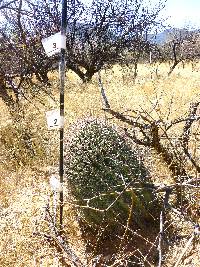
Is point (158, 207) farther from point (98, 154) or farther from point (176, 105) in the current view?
point (176, 105)

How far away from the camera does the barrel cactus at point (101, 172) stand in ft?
12.6

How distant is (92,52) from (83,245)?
10074 mm

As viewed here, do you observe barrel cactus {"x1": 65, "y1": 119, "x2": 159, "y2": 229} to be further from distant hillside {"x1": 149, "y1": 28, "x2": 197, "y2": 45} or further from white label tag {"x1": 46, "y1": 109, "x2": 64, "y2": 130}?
distant hillside {"x1": 149, "y1": 28, "x2": 197, "y2": 45}

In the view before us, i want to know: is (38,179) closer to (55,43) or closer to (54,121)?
(54,121)

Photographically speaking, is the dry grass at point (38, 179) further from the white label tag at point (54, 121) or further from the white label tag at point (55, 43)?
the white label tag at point (55, 43)

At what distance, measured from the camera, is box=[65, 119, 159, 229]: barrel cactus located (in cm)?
385

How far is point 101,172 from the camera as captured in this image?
3877mm

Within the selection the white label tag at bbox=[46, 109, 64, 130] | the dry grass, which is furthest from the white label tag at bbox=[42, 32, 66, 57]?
the dry grass

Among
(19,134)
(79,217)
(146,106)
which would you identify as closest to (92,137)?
(79,217)

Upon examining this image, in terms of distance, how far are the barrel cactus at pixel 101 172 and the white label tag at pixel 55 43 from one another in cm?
102

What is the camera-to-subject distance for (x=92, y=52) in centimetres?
1343

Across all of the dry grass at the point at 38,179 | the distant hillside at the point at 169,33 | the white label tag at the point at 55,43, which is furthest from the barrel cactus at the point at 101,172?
the distant hillside at the point at 169,33

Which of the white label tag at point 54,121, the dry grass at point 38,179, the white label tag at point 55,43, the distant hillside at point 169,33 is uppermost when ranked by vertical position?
the distant hillside at point 169,33

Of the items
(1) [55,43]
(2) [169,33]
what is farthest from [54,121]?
(2) [169,33]
